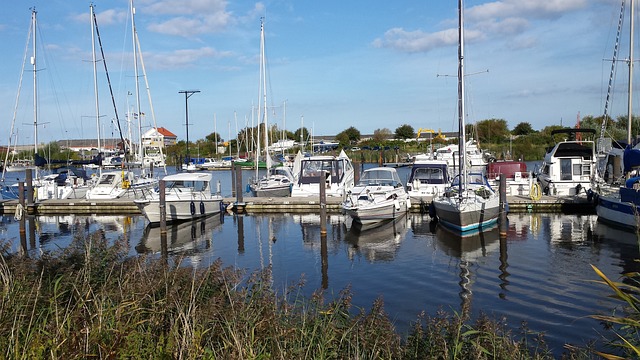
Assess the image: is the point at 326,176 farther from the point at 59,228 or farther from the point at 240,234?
the point at 59,228

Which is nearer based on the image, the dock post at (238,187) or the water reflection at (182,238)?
the water reflection at (182,238)

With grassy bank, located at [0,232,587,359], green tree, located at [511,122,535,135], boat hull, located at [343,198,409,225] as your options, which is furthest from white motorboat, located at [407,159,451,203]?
green tree, located at [511,122,535,135]

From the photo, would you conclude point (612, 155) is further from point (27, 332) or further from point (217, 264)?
point (27, 332)

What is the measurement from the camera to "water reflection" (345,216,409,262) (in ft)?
63.5

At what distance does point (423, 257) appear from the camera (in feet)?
61.2

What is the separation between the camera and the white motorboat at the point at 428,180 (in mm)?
31266

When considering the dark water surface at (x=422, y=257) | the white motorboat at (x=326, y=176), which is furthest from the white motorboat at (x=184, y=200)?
the white motorboat at (x=326, y=176)

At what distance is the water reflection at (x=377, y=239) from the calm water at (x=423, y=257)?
0.04 m

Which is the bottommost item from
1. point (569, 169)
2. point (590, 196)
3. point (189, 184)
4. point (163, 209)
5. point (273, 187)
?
point (590, 196)

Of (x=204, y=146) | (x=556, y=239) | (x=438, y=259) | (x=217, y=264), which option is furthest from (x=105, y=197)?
(x=204, y=146)

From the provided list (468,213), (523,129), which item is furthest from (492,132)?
(468,213)

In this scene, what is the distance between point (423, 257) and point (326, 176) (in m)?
15.3

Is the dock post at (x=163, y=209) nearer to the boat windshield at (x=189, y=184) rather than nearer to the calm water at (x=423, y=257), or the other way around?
the calm water at (x=423, y=257)

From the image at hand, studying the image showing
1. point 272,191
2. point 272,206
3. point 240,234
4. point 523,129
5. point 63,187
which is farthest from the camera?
point 523,129
